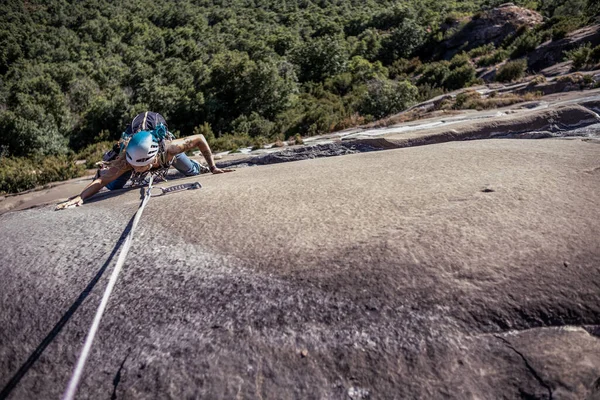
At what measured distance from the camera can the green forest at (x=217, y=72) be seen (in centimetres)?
1758

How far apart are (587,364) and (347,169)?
2.56 metres

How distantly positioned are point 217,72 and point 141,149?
2224 centimetres

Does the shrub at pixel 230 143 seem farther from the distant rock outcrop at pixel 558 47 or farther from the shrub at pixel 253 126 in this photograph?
the distant rock outcrop at pixel 558 47

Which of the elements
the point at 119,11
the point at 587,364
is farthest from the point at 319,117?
the point at 119,11

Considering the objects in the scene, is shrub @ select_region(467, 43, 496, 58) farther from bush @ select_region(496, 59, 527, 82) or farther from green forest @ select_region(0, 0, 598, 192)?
bush @ select_region(496, 59, 527, 82)

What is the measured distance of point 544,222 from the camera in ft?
6.49

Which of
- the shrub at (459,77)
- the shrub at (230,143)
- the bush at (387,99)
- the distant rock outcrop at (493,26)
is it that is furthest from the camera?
the distant rock outcrop at (493,26)

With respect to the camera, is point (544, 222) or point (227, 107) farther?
point (227, 107)

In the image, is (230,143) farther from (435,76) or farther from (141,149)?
(435,76)

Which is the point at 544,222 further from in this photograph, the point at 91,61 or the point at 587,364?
the point at 91,61

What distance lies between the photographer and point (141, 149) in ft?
10.9

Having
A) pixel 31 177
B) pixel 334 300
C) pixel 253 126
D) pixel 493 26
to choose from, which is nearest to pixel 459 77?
pixel 493 26

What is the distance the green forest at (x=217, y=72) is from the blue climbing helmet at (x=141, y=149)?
30.9 ft

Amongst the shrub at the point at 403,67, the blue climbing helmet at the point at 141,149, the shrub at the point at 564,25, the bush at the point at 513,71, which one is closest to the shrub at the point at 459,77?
the bush at the point at 513,71
